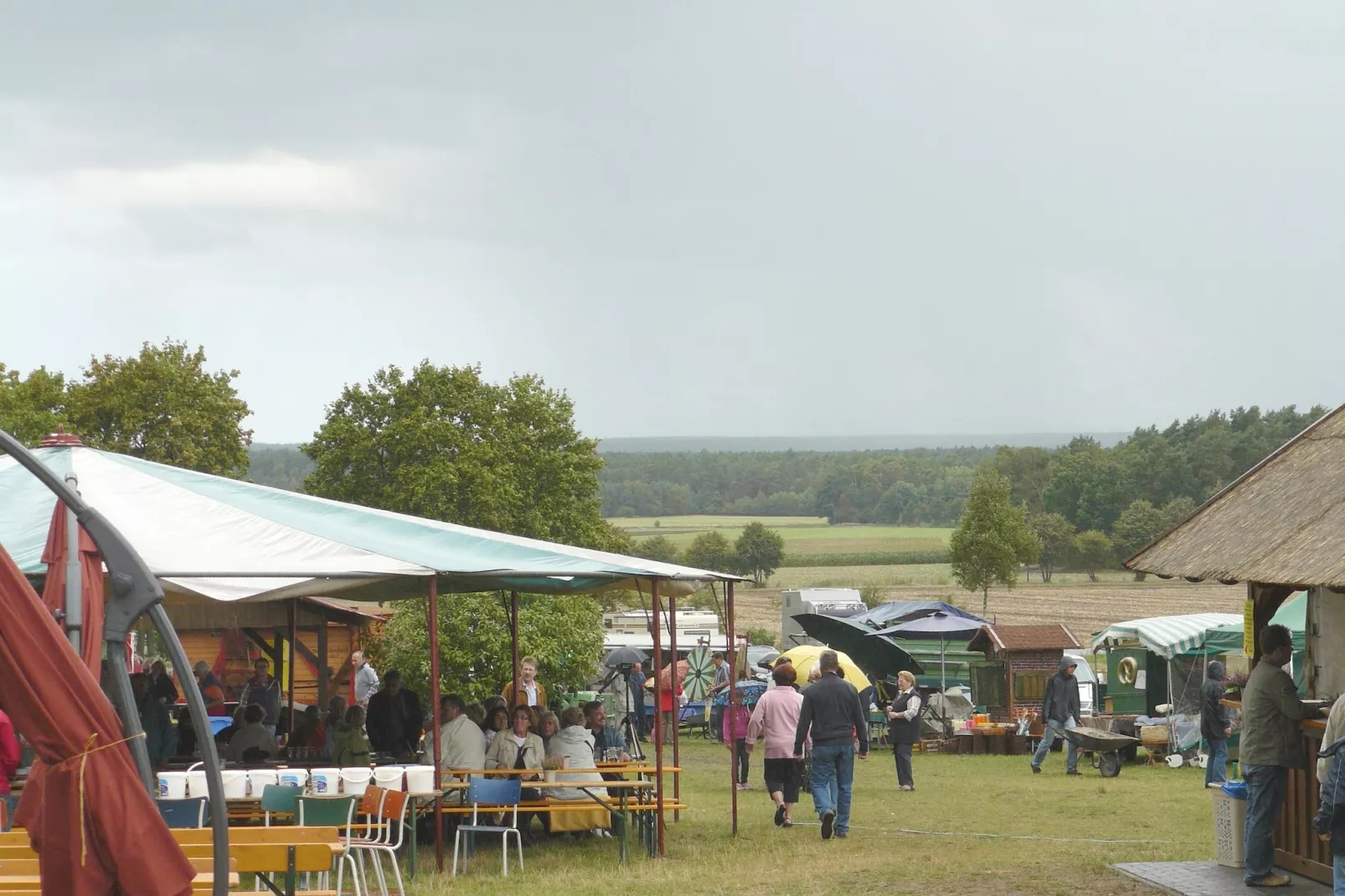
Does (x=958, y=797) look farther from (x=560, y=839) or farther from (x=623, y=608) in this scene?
(x=623, y=608)

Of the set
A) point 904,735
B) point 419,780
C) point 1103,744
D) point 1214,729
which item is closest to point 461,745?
point 419,780

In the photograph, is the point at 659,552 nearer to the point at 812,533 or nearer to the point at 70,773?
the point at 812,533

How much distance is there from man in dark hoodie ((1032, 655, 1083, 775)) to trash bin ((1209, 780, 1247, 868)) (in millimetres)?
9112

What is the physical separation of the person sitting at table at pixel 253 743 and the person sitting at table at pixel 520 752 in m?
1.82

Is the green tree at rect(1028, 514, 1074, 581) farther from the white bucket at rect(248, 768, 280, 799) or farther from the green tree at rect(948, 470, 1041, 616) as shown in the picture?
the white bucket at rect(248, 768, 280, 799)

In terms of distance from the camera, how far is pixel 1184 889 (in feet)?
33.7

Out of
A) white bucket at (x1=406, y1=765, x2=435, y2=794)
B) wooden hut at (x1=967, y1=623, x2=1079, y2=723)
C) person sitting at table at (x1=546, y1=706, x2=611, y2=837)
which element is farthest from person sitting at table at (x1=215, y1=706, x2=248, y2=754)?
wooden hut at (x1=967, y1=623, x2=1079, y2=723)

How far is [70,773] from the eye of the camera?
5.07 metres

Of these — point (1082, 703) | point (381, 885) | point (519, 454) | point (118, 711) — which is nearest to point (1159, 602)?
point (519, 454)

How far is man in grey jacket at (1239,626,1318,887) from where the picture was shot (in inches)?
391

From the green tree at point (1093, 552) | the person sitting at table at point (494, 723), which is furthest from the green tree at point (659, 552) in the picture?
the person sitting at table at point (494, 723)

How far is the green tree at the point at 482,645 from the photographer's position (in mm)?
27531

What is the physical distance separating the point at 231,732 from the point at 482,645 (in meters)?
11.1

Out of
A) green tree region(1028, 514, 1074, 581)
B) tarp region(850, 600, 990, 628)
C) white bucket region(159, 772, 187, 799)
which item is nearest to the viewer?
white bucket region(159, 772, 187, 799)
